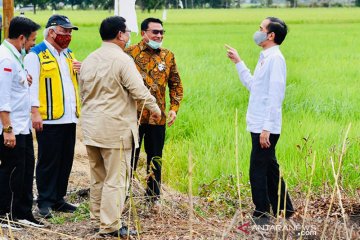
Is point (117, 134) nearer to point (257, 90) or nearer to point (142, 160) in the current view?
point (257, 90)

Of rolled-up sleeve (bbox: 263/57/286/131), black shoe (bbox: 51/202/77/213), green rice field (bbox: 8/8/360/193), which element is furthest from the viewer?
green rice field (bbox: 8/8/360/193)

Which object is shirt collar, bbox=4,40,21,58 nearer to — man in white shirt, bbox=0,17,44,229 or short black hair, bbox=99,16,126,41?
man in white shirt, bbox=0,17,44,229

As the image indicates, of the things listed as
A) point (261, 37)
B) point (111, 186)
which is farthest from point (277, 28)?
point (111, 186)

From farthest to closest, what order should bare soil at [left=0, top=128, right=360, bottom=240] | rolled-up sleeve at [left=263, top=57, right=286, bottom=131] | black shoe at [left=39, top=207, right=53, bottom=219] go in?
black shoe at [left=39, top=207, right=53, bottom=219], rolled-up sleeve at [left=263, top=57, right=286, bottom=131], bare soil at [left=0, top=128, right=360, bottom=240]

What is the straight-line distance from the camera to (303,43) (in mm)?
20562

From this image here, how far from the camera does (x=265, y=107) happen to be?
4445 mm

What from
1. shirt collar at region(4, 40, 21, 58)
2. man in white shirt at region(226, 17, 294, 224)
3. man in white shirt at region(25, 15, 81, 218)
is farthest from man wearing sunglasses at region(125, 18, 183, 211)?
shirt collar at region(4, 40, 21, 58)

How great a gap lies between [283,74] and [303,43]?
1651 centimetres

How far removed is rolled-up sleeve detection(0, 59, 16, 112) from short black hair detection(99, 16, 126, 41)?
613 millimetres

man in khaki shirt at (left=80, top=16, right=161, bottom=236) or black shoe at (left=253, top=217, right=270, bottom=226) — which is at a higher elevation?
man in khaki shirt at (left=80, top=16, right=161, bottom=236)

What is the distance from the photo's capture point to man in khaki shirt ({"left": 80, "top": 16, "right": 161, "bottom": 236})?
4211 mm

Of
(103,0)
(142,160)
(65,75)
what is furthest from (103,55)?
(103,0)

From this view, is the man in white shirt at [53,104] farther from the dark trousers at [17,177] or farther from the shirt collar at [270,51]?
the shirt collar at [270,51]

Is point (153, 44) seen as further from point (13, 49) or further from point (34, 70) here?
point (13, 49)
